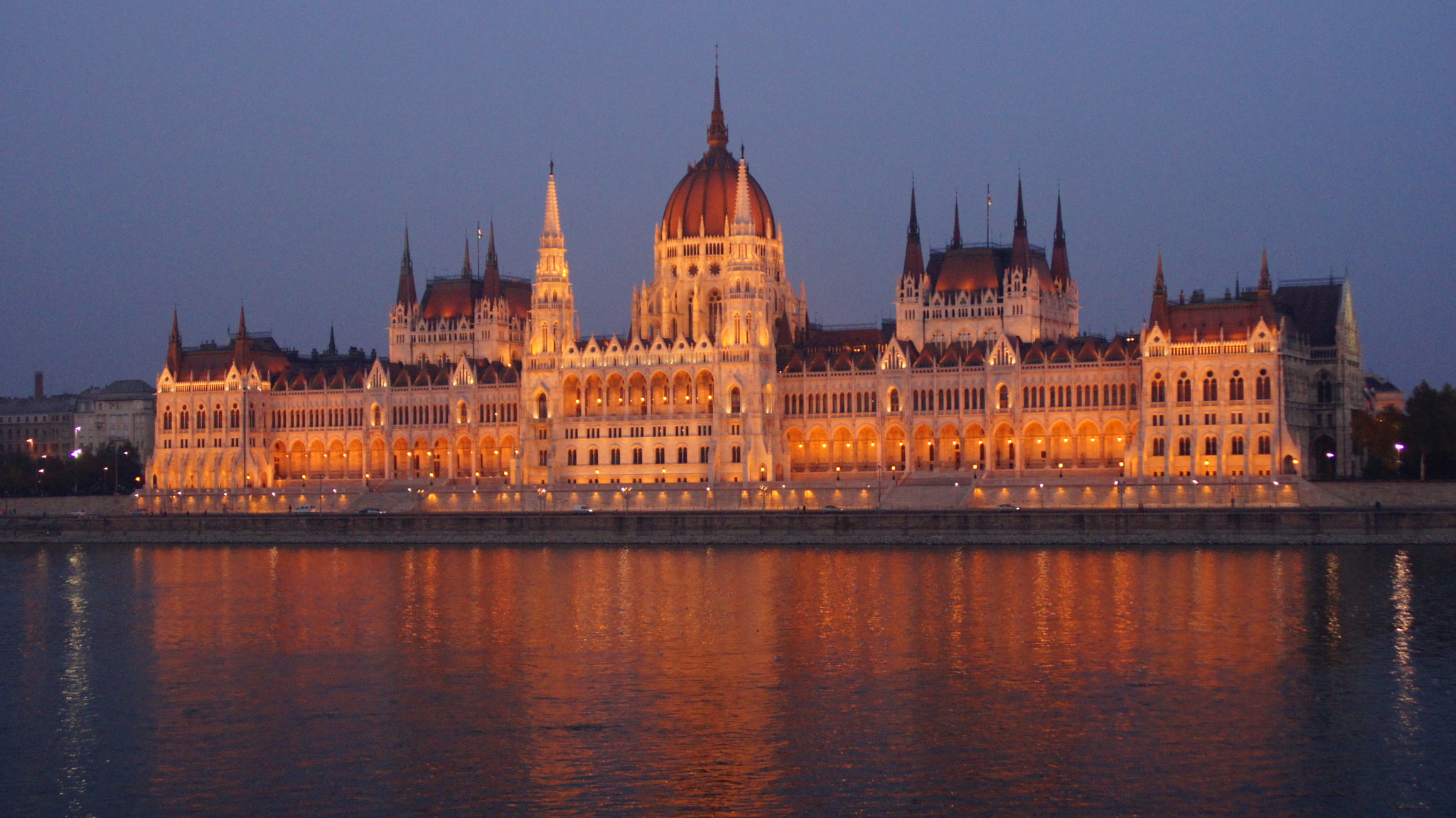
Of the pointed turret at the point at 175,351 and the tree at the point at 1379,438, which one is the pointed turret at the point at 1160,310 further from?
the pointed turret at the point at 175,351

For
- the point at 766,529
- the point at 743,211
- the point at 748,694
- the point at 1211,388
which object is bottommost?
the point at 748,694

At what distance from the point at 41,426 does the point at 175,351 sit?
5052 centimetres

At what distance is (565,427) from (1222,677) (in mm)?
78226

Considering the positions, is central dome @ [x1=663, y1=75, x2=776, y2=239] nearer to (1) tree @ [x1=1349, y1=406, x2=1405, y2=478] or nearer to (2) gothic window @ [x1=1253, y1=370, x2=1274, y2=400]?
(2) gothic window @ [x1=1253, y1=370, x2=1274, y2=400]

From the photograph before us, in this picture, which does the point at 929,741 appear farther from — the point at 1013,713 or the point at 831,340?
the point at 831,340

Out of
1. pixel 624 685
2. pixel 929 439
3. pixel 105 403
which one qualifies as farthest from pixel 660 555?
pixel 105 403

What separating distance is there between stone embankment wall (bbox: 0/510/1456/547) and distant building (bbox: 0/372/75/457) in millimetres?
67591

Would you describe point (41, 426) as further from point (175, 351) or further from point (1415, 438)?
point (1415, 438)

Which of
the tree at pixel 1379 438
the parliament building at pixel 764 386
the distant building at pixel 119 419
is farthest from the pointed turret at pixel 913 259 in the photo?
the distant building at pixel 119 419

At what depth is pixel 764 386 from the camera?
4628 inches

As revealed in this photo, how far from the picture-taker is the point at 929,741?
129 ft

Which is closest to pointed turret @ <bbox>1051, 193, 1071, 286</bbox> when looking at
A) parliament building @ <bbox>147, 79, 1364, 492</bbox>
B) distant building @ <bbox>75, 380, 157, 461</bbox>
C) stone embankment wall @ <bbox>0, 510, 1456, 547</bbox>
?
parliament building @ <bbox>147, 79, 1364, 492</bbox>

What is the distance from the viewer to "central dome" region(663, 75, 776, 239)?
422 ft

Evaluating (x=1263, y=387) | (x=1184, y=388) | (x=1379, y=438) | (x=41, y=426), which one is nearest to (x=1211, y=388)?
(x=1184, y=388)
